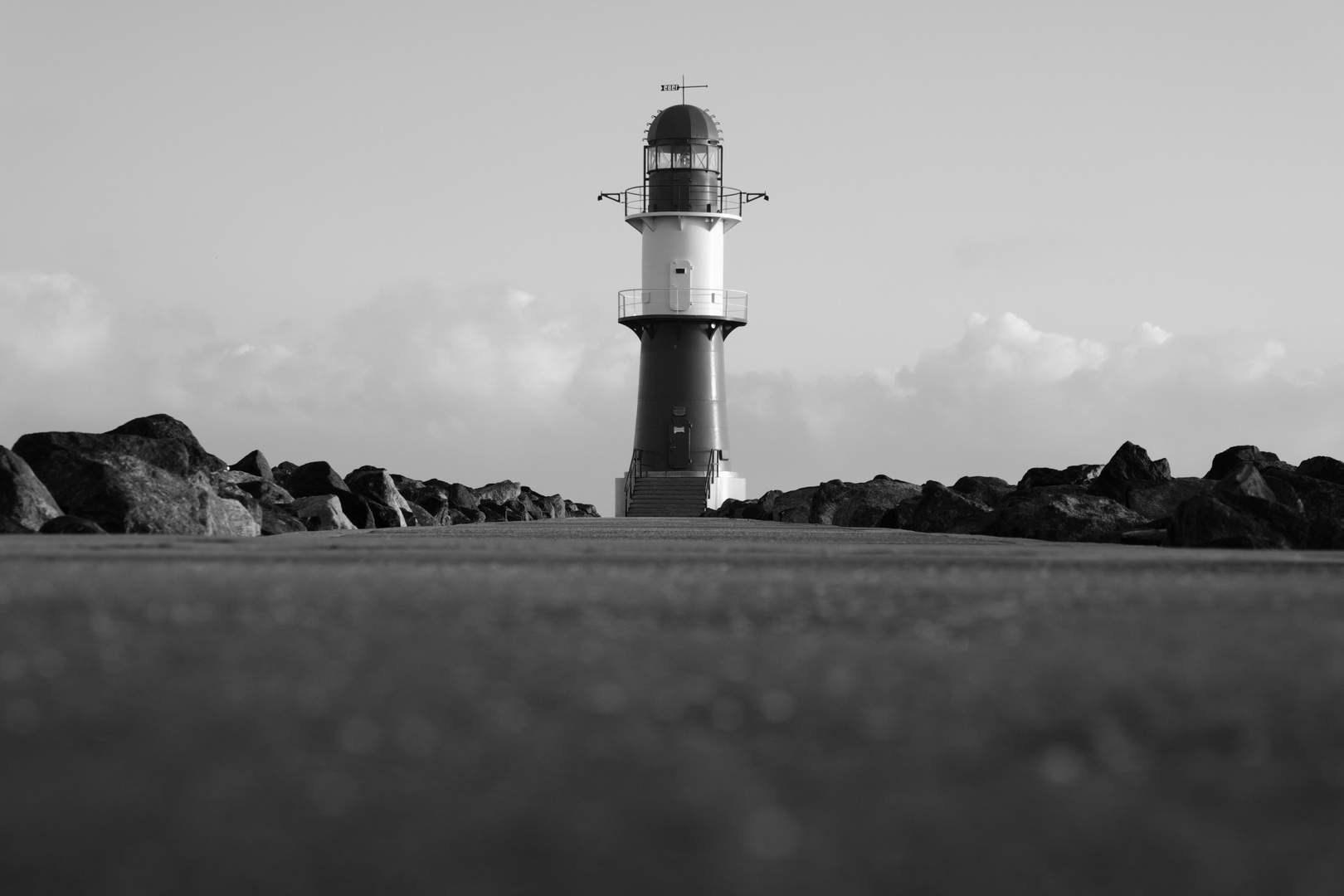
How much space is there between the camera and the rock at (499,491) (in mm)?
29672

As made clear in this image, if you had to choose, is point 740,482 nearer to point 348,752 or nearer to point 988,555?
point 988,555

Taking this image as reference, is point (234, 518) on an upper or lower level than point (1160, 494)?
lower

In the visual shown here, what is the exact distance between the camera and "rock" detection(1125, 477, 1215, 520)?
1304cm

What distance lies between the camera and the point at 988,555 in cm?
560

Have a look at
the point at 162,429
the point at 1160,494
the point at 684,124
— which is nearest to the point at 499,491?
the point at 684,124

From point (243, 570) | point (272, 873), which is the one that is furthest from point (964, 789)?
point (243, 570)

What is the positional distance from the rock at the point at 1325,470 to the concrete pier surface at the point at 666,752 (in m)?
13.8

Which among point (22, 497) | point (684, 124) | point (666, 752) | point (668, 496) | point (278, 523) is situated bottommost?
point (666, 752)

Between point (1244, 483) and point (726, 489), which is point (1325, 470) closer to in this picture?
point (1244, 483)

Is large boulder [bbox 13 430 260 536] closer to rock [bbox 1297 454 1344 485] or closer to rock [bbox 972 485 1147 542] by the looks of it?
rock [bbox 972 485 1147 542]

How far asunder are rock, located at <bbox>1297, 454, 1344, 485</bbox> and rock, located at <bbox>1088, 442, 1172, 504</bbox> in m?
1.46

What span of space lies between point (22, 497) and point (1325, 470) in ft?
39.4

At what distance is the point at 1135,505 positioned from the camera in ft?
43.1

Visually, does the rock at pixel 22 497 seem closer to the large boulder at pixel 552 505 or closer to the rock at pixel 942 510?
the rock at pixel 942 510
